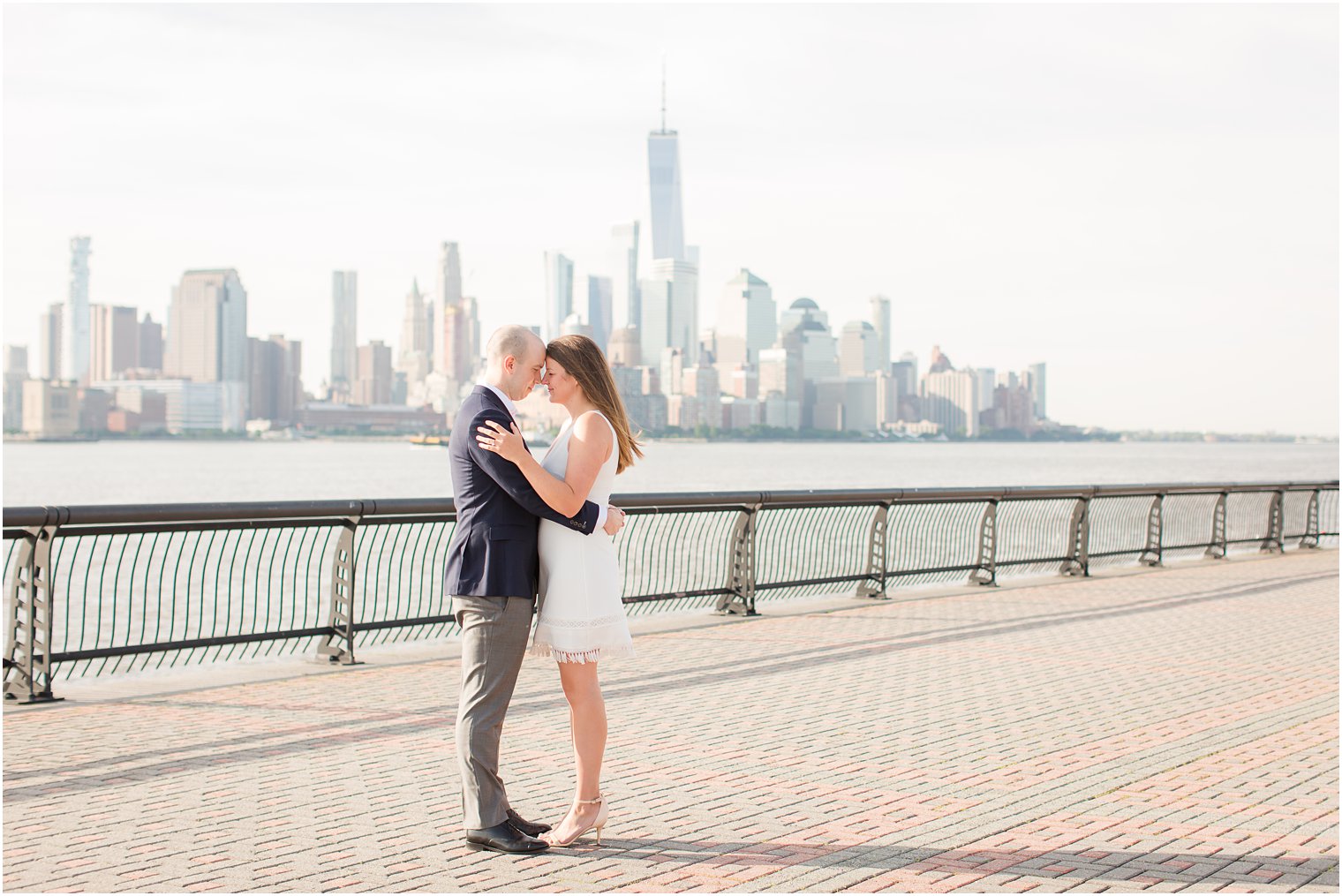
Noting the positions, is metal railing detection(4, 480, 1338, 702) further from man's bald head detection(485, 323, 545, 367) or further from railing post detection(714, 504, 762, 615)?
man's bald head detection(485, 323, 545, 367)

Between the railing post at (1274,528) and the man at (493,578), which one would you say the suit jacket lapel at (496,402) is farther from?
the railing post at (1274,528)

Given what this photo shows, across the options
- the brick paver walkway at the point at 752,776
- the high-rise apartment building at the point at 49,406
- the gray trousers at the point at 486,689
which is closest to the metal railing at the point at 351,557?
the brick paver walkway at the point at 752,776

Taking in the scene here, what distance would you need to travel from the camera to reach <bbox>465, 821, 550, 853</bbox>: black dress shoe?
4957 millimetres

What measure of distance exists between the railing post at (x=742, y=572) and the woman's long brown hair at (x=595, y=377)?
7.27m

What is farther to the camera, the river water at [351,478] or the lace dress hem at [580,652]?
the river water at [351,478]

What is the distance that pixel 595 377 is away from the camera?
5047mm

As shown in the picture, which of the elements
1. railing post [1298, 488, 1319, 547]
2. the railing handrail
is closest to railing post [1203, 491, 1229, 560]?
the railing handrail

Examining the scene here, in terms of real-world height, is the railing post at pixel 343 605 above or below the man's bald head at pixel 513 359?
below

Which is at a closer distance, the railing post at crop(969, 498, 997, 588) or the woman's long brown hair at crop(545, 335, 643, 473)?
the woman's long brown hair at crop(545, 335, 643, 473)

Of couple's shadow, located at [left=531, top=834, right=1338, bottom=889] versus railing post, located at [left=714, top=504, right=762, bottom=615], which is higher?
railing post, located at [left=714, top=504, right=762, bottom=615]

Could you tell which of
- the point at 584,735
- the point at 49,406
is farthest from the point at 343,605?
the point at 49,406

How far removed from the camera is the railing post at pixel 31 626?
7.79 metres

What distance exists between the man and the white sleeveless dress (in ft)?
0.23

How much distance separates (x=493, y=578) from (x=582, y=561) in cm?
34
